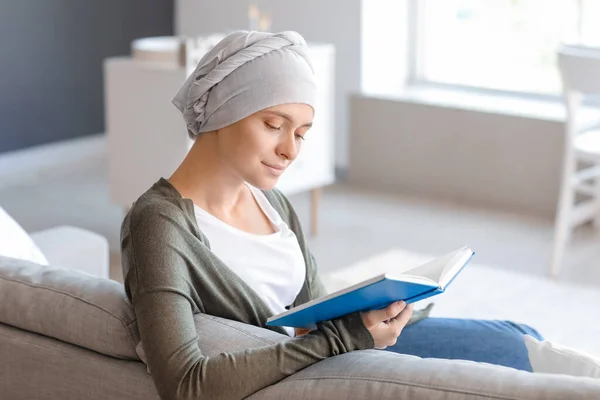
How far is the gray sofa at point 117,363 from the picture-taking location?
45.8 inches

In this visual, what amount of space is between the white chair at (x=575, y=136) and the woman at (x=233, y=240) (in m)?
2.02

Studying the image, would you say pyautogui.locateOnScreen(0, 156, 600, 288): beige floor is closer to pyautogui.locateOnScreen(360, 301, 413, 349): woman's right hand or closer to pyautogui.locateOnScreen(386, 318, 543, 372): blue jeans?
pyautogui.locateOnScreen(386, 318, 543, 372): blue jeans

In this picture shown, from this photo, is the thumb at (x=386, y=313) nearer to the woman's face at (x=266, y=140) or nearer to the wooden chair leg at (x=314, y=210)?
the woman's face at (x=266, y=140)

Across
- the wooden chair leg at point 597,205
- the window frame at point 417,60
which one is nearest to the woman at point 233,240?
the wooden chair leg at point 597,205

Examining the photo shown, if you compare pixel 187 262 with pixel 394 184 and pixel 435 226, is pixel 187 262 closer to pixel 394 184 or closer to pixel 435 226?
pixel 435 226

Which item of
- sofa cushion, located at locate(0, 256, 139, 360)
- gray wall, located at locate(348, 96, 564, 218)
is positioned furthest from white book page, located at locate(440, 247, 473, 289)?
gray wall, located at locate(348, 96, 564, 218)

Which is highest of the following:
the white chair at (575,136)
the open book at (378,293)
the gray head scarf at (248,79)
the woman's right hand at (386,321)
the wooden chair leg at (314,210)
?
the gray head scarf at (248,79)

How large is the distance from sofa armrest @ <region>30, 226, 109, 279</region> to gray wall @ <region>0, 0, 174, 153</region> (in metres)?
2.87

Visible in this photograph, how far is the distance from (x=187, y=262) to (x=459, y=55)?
4.05 metres

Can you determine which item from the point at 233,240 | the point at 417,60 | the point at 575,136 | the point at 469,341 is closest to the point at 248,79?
the point at 233,240

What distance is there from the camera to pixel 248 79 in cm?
150

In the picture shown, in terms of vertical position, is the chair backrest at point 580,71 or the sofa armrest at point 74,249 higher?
the chair backrest at point 580,71

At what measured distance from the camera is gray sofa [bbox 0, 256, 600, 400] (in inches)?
45.8

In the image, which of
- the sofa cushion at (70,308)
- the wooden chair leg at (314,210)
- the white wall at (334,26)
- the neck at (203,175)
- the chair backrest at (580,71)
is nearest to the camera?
the sofa cushion at (70,308)
